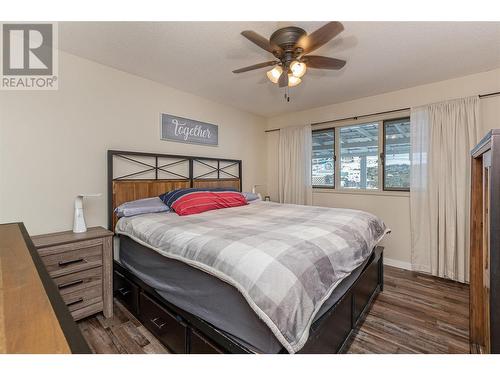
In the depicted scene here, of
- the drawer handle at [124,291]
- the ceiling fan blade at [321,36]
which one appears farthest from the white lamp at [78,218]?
the ceiling fan blade at [321,36]

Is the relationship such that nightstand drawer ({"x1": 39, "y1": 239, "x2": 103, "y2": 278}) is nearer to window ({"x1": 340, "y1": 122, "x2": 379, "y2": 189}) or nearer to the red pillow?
the red pillow

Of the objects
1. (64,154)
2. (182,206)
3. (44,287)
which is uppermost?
(64,154)

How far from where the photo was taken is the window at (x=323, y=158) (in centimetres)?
390

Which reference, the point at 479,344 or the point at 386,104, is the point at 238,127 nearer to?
the point at 386,104

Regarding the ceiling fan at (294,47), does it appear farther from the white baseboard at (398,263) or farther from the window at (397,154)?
the white baseboard at (398,263)

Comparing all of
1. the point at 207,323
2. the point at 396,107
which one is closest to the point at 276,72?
the point at 207,323

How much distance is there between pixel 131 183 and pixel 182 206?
731mm

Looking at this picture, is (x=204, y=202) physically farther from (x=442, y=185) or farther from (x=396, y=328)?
(x=442, y=185)

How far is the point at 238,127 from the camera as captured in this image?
158 inches

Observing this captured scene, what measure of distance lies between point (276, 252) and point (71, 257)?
1.65m

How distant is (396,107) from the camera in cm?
319

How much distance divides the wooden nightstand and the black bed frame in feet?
0.59

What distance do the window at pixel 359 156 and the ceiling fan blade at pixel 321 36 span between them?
228 cm
